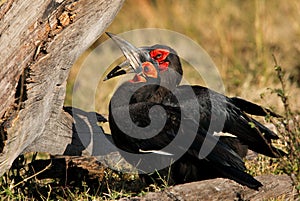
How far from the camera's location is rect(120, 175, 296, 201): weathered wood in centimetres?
359

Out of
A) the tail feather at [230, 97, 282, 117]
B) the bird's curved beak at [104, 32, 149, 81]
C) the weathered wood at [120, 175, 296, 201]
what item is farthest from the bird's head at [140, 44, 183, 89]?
the weathered wood at [120, 175, 296, 201]

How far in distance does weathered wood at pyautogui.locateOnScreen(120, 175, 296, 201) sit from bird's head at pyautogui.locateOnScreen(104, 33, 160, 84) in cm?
104

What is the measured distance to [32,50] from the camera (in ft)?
10.7

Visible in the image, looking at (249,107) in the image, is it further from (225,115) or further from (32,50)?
(32,50)

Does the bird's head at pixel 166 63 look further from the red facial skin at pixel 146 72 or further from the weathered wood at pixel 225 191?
the weathered wood at pixel 225 191

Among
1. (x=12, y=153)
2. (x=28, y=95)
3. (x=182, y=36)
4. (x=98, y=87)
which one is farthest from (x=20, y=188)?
(x=182, y=36)

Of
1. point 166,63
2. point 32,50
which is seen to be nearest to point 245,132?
point 166,63

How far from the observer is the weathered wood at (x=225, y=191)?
3.59 meters

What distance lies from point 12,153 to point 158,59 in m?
1.53

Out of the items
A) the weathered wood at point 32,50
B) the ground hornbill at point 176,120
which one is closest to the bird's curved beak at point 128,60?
the ground hornbill at point 176,120

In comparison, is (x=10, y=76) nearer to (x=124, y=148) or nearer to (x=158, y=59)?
(x=124, y=148)

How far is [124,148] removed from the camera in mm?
4246

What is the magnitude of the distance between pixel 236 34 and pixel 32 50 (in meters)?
5.31

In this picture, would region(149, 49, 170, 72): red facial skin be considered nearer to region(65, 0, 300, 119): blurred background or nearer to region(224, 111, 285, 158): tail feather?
region(224, 111, 285, 158): tail feather
